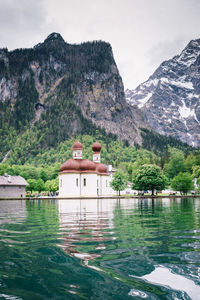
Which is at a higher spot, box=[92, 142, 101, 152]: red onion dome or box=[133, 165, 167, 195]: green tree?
box=[92, 142, 101, 152]: red onion dome

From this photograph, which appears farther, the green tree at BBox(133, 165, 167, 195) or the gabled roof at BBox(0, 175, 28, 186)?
the gabled roof at BBox(0, 175, 28, 186)

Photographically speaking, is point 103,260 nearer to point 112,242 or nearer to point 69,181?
point 112,242

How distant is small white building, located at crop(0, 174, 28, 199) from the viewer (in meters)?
98.9

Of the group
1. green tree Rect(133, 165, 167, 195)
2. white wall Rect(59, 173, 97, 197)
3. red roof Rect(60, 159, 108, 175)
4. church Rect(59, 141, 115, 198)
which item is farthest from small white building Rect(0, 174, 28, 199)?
green tree Rect(133, 165, 167, 195)

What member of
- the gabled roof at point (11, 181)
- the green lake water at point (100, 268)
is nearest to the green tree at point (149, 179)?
the gabled roof at point (11, 181)

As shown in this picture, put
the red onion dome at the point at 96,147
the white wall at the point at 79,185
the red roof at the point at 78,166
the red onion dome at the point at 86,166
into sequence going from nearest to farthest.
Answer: the white wall at the point at 79,185, the red roof at the point at 78,166, the red onion dome at the point at 86,166, the red onion dome at the point at 96,147

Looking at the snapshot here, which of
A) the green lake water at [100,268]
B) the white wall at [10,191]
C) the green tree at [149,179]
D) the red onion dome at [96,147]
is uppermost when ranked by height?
the red onion dome at [96,147]

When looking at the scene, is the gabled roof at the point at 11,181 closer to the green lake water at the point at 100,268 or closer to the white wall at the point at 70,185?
the white wall at the point at 70,185

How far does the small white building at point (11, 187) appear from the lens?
325 feet

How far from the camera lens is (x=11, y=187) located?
99.8 metres

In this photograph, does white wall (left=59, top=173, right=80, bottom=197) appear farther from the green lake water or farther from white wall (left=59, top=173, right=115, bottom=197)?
the green lake water

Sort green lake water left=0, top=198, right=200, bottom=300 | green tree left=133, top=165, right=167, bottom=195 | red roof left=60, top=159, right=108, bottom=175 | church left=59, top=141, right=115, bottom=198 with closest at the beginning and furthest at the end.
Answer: green lake water left=0, top=198, right=200, bottom=300 < green tree left=133, top=165, right=167, bottom=195 < church left=59, top=141, right=115, bottom=198 < red roof left=60, top=159, right=108, bottom=175

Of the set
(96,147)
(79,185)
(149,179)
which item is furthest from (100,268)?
(96,147)

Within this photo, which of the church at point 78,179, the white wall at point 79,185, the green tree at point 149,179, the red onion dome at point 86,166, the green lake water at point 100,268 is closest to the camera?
the green lake water at point 100,268
